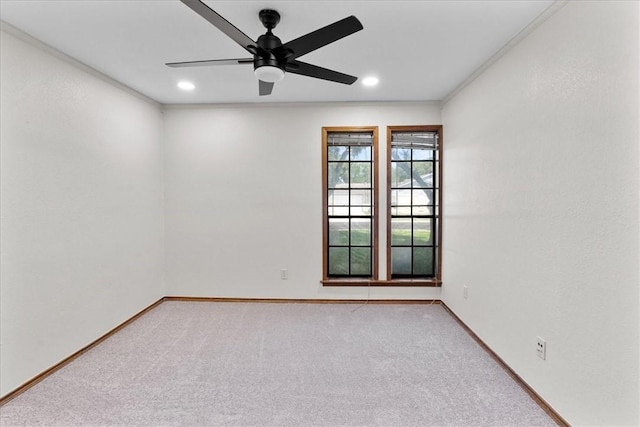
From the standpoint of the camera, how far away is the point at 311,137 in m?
3.80

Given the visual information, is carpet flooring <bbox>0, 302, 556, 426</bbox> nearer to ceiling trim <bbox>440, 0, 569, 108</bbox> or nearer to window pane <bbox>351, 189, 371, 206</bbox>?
window pane <bbox>351, 189, 371, 206</bbox>

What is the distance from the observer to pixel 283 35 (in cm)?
218

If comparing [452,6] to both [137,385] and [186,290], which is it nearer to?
[137,385]

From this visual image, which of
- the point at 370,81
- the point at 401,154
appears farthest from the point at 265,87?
the point at 401,154

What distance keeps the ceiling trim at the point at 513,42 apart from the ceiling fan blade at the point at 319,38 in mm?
1241

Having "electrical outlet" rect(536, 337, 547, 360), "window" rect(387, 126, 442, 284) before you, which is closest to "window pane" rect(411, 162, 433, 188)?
"window" rect(387, 126, 442, 284)

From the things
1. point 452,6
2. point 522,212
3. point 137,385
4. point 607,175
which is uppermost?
point 452,6

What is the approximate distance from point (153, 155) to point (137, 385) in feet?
8.41

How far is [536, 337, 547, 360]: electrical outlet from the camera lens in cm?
192

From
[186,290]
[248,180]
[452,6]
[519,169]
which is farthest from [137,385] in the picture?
[452,6]

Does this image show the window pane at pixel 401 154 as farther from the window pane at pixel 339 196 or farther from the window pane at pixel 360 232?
the window pane at pixel 360 232

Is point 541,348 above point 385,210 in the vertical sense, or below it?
below

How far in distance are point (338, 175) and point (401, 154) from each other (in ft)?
2.75

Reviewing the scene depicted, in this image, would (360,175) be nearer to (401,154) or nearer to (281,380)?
(401,154)
